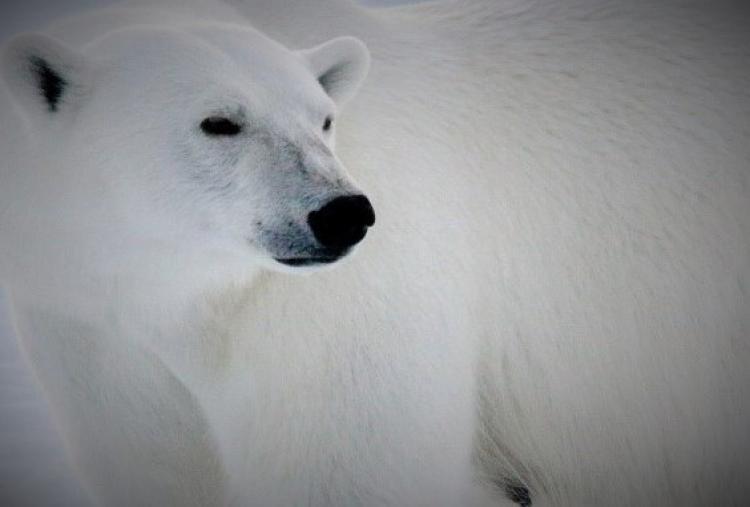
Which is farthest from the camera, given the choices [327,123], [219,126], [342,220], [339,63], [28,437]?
[28,437]

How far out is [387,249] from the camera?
6.90 feet

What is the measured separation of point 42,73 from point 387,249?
3.52 feet

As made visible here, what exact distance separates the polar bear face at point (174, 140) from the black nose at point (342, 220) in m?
0.06

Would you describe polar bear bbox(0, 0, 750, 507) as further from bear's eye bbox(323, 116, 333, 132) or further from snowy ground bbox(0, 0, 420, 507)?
snowy ground bbox(0, 0, 420, 507)

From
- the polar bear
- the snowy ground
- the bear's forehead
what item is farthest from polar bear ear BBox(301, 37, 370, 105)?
the snowy ground

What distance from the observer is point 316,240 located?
1.67m

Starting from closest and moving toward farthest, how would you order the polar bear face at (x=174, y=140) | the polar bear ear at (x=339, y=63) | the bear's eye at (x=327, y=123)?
the polar bear face at (x=174, y=140)
the bear's eye at (x=327, y=123)
the polar bear ear at (x=339, y=63)

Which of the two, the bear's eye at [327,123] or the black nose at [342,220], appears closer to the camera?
the black nose at [342,220]

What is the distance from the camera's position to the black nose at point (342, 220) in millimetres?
1622

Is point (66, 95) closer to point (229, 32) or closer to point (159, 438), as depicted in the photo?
point (229, 32)

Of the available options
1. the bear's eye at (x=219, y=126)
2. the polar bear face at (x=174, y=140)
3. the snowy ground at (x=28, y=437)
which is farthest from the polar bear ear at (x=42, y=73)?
the snowy ground at (x=28, y=437)

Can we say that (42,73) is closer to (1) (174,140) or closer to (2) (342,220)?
(1) (174,140)

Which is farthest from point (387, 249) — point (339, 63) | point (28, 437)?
point (28, 437)

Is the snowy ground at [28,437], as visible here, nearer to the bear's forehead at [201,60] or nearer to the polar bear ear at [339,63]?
the bear's forehead at [201,60]
